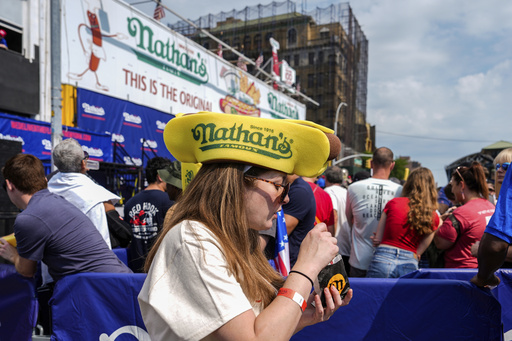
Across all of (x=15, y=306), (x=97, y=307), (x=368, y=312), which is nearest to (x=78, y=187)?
→ (x=15, y=306)

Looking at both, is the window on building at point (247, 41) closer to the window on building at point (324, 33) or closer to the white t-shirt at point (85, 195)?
the window on building at point (324, 33)

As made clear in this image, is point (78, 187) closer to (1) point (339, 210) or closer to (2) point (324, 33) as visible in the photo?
(1) point (339, 210)

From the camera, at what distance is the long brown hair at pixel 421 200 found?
3.83 m

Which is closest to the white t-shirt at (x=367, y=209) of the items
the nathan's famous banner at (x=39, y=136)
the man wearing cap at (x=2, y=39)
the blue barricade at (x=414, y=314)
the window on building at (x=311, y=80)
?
the blue barricade at (x=414, y=314)

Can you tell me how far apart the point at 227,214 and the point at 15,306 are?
3080mm

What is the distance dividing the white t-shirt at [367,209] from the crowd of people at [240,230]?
1cm

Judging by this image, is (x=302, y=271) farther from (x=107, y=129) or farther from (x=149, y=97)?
(x=149, y=97)

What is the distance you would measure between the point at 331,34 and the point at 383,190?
56874 mm

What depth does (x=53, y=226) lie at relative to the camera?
3.02 m

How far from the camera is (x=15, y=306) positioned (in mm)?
3572

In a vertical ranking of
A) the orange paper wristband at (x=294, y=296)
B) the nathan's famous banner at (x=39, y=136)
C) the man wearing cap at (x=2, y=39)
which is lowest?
the orange paper wristband at (x=294, y=296)

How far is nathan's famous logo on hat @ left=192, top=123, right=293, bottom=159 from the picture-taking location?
1.38 metres

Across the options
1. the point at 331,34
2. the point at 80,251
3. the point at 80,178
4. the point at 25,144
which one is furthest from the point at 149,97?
the point at 331,34

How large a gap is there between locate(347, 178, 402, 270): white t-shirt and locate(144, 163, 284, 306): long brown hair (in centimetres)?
322
